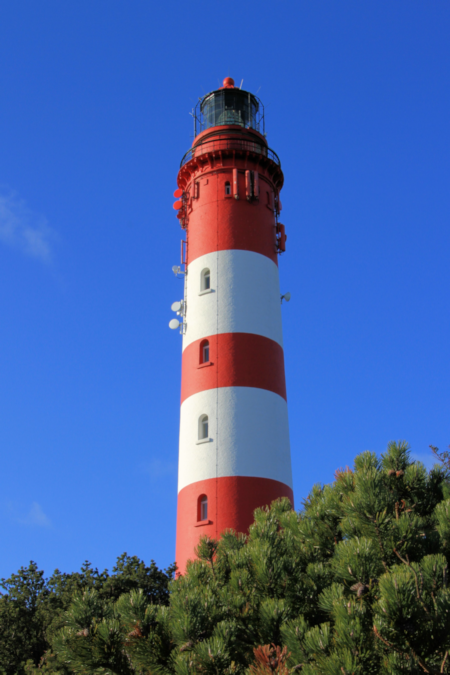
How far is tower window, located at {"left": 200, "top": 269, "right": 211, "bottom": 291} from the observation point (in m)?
25.2

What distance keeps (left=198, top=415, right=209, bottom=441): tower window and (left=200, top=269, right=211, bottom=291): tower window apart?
207 inches

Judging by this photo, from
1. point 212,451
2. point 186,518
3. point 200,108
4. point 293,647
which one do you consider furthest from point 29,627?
point 200,108

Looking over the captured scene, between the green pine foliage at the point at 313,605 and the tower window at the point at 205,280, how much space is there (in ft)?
51.8

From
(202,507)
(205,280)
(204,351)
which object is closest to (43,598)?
(202,507)

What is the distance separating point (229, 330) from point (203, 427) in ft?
12.2

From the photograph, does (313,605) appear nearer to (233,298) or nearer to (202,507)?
(202,507)

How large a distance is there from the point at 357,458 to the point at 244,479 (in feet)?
40.3

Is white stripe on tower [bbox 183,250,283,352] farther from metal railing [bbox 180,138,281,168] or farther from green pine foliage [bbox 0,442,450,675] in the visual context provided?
green pine foliage [bbox 0,442,450,675]

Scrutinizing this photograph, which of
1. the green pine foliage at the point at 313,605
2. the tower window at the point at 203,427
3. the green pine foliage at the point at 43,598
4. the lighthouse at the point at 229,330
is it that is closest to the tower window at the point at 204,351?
the lighthouse at the point at 229,330

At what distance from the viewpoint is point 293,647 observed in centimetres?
721

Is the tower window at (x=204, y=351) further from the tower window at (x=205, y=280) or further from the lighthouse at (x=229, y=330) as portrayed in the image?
the tower window at (x=205, y=280)

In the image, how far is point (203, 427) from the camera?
75.3 feet

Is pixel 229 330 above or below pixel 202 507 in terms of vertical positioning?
above

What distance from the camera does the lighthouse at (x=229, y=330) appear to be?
21562 millimetres
